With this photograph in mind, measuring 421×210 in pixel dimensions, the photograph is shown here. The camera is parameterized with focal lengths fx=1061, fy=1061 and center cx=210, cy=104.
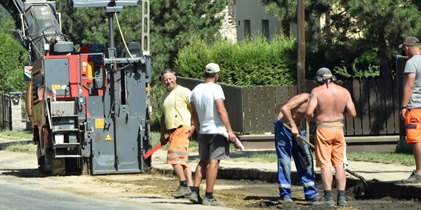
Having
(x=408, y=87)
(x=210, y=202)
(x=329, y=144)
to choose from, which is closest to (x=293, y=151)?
(x=329, y=144)

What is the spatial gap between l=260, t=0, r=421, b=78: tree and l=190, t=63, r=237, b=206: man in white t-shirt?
9906mm

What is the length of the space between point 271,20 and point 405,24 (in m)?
15.8

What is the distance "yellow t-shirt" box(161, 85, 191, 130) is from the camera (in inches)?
592

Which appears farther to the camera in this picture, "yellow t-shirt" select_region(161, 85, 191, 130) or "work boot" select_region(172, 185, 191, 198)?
"yellow t-shirt" select_region(161, 85, 191, 130)

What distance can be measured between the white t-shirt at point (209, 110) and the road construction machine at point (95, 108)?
598 centimetres

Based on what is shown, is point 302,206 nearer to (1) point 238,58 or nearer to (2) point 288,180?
(2) point 288,180

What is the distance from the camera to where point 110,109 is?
1952cm

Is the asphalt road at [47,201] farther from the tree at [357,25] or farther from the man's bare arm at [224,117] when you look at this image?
the tree at [357,25]

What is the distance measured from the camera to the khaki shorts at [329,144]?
42.0 ft

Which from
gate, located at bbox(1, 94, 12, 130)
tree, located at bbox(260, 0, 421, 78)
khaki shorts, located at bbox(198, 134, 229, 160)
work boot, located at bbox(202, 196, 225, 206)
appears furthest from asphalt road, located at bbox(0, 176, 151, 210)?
gate, located at bbox(1, 94, 12, 130)

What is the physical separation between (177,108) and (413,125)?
3411 millimetres

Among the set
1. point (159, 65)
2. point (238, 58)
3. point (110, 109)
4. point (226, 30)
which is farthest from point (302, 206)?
point (226, 30)

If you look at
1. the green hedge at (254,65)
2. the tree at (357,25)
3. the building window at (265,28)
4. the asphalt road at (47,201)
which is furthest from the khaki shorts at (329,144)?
the building window at (265,28)

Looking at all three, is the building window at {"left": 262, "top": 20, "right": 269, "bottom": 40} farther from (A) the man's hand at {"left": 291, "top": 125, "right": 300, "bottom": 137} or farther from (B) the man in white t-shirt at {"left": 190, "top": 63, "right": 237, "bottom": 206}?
(A) the man's hand at {"left": 291, "top": 125, "right": 300, "bottom": 137}
